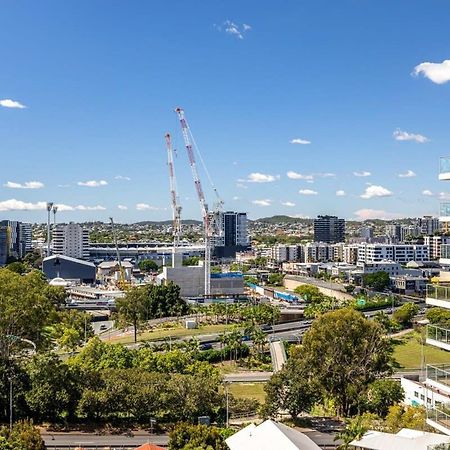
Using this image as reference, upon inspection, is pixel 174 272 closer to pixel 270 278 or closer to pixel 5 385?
pixel 270 278

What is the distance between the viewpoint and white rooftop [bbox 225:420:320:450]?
23578 millimetres

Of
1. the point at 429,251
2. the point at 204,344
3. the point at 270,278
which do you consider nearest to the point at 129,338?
the point at 204,344

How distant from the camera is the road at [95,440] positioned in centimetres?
2988

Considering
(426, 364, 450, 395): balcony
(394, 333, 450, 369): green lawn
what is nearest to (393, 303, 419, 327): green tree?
(394, 333, 450, 369): green lawn

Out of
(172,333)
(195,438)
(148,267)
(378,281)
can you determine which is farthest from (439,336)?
(148,267)

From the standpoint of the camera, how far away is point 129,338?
219 ft

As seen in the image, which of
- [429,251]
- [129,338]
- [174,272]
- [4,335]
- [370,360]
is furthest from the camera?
[429,251]

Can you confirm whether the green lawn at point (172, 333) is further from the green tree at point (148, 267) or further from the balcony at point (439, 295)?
the green tree at point (148, 267)

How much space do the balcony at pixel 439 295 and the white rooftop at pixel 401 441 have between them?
727 centimetres

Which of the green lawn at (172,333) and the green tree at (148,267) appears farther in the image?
the green tree at (148,267)

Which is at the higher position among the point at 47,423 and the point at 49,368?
the point at 49,368

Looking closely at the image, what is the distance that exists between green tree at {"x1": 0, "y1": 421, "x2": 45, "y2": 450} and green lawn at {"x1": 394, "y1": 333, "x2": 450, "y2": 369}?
1334 inches

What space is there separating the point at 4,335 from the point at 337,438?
19.4 meters

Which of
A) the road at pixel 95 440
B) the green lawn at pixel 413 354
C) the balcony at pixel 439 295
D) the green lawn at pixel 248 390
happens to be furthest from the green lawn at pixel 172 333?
the balcony at pixel 439 295
